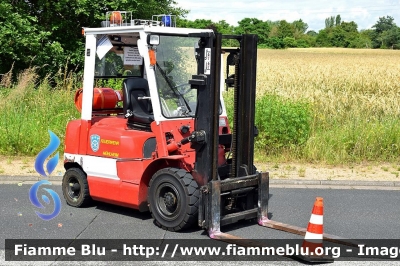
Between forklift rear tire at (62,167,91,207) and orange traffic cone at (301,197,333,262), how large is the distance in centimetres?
366

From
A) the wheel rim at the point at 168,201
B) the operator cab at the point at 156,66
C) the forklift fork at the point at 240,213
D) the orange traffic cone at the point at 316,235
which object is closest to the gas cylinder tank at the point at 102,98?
the operator cab at the point at 156,66

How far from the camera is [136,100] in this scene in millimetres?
8438

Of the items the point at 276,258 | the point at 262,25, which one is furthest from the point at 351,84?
the point at 262,25

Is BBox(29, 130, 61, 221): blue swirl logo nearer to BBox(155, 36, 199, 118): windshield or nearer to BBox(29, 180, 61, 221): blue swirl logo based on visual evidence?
BBox(29, 180, 61, 221): blue swirl logo

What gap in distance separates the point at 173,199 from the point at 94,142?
66.6 inches

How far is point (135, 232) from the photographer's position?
309 inches

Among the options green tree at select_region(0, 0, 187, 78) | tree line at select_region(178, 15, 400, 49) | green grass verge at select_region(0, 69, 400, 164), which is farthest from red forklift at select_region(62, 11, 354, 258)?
tree line at select_region(178, 15, 400, 49)

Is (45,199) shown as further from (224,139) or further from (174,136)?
(224,139)

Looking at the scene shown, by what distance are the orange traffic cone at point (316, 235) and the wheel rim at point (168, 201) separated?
1742mm

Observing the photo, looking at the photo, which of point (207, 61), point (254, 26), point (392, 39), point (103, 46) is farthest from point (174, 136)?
point (392, 39)

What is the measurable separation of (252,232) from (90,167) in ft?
8.28

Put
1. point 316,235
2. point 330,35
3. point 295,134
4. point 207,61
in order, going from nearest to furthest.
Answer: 1. point 316,235
2. point 207,61
3. point 295,134
4. point 330,35

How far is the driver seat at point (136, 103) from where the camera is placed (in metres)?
8.34

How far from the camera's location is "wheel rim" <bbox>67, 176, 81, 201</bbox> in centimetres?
906
